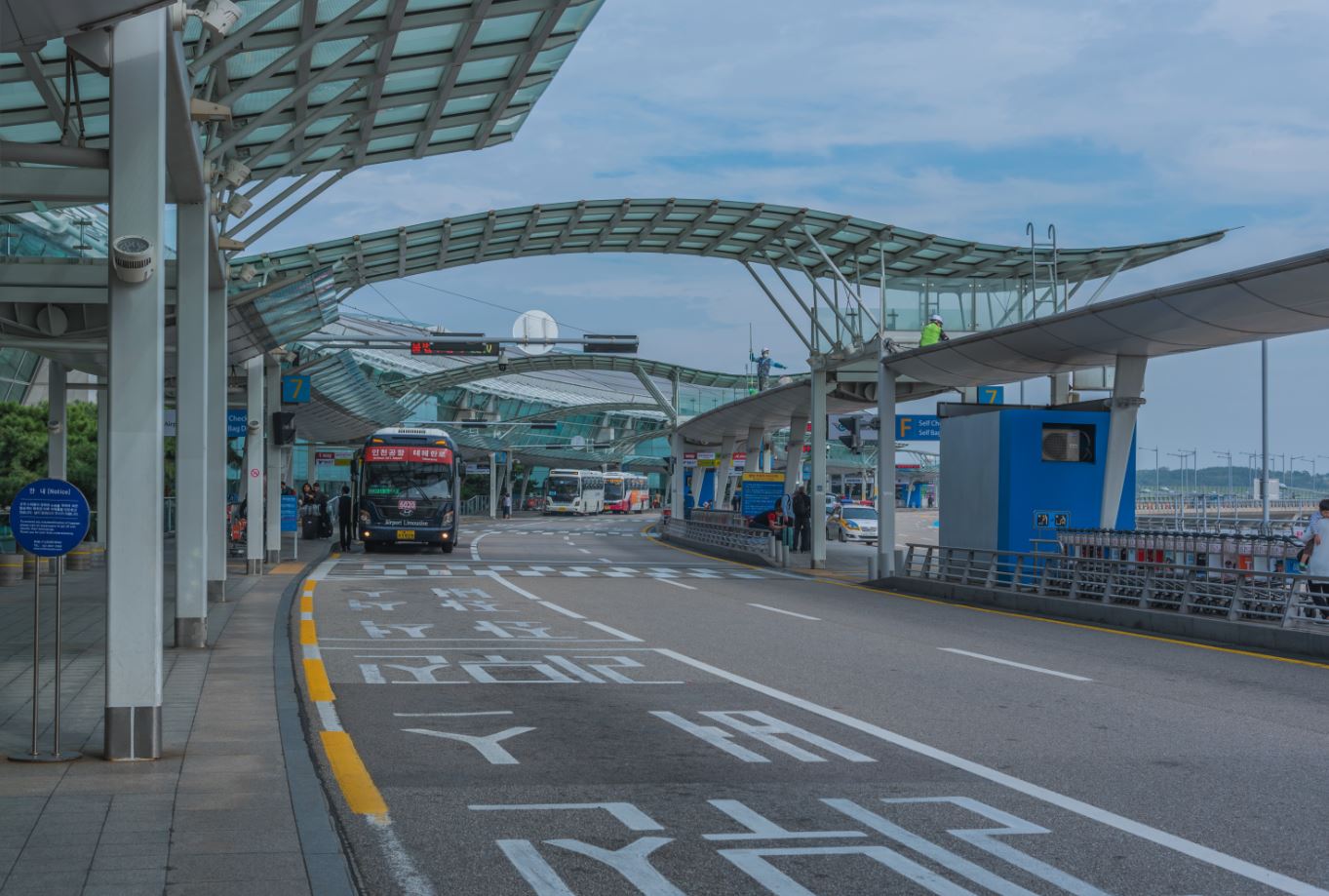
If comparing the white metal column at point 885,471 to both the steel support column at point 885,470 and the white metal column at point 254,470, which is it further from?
the white metal column at point 254,470

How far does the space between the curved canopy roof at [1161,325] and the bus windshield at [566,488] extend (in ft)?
225

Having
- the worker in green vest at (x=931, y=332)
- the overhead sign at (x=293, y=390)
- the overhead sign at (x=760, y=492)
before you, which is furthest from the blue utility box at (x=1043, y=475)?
the overhead sign at (x=760, y=492)

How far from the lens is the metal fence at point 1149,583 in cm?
1745

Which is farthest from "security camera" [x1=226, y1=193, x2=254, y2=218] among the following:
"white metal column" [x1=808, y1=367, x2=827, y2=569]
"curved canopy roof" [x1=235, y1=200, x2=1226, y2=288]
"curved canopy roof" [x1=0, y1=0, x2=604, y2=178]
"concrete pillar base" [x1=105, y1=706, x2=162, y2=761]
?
"white metal column" [x1=808, y1=367, x2=827, y2=569]

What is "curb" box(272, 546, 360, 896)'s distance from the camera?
574cm

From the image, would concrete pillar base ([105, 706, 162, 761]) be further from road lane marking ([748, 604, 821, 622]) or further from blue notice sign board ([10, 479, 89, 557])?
road lane marking ([748, 604, 821, 622])

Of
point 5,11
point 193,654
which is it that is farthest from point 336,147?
point 5,11

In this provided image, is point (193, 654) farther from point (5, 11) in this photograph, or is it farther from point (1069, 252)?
point (1069, 252)

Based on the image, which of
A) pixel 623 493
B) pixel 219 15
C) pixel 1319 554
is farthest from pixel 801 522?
pixel 623 493

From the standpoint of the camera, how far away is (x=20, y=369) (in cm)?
4828

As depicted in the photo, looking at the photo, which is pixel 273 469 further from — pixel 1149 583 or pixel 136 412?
pixel 136 412

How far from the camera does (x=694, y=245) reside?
35969mm

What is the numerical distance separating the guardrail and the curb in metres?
24.3

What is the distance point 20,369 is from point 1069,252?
35.2 meters
